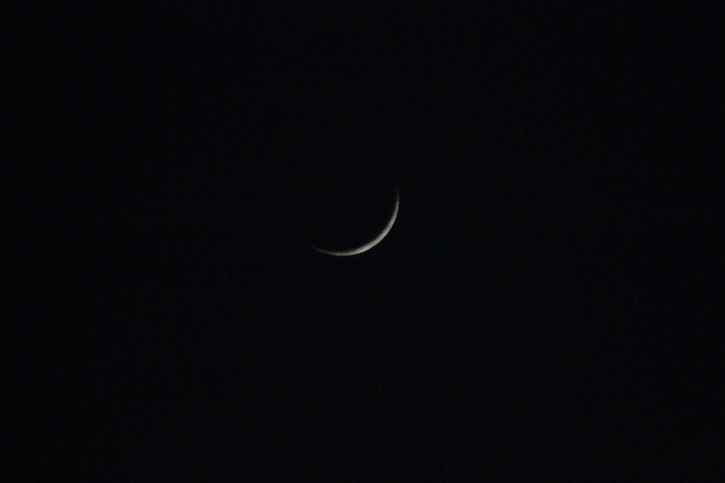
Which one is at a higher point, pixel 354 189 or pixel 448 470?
pixel 354 189

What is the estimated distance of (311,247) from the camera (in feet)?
13.1

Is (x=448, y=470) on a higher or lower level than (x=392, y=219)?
lower

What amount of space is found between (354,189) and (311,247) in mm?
521

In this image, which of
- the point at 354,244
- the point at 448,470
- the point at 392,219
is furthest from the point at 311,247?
the point at 448,470

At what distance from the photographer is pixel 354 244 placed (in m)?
3.93

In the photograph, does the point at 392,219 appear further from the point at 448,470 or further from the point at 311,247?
the point at 448,470

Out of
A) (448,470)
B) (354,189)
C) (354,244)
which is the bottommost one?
(448,470)

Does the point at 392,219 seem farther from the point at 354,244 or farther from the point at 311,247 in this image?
the point at 311,247

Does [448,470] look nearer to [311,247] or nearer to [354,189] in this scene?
[311,247]

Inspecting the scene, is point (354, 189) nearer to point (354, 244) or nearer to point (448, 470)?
point (354, 244)

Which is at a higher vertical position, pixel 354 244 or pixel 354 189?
pixel 354 189

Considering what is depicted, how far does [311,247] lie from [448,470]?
5.97 feet

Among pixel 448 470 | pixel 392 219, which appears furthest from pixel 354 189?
pixel 448 470

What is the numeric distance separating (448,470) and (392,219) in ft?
5.85
